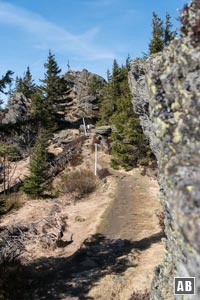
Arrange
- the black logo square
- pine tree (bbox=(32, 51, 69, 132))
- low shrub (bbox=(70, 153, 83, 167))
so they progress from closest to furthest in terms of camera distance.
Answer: the black logo square < low shrub (bbox=(70, 153, 83, 167)) < pine tree (bbox=(32, 51, 69, 132))

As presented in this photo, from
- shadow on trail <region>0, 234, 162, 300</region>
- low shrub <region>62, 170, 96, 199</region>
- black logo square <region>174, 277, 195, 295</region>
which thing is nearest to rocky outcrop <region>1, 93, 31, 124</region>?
low shrub <region>62, 170, 96, 199</region>

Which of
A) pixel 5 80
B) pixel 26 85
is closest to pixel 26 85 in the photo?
pixel 26 85

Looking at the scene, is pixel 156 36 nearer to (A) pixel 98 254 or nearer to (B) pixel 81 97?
(A) pixel 98 254

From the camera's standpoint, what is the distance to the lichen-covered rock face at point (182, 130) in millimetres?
5000

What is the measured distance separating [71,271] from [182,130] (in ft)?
35.1

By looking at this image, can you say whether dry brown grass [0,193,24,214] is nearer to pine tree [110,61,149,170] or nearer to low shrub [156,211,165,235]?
pine tree [110,61,149,170]

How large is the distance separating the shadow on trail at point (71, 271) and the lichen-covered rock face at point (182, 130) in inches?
301

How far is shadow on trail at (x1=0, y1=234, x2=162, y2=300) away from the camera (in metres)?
12.9

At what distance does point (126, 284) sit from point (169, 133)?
887cm

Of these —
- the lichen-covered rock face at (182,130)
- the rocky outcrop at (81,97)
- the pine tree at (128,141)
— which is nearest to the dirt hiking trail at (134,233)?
the pine tree at (128,141)

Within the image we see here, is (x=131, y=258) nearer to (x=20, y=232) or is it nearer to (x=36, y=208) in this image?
(x=20, y=232)

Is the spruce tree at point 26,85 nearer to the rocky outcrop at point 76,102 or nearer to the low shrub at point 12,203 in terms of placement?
the rocky outcrop at point 76,102

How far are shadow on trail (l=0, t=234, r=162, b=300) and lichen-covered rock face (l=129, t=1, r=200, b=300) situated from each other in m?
7.65

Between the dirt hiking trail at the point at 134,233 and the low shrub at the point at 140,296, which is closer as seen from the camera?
the low shrub at the point at 140,296
